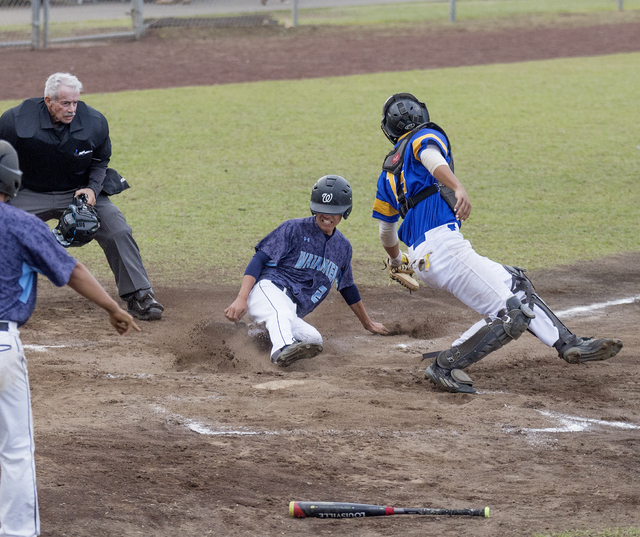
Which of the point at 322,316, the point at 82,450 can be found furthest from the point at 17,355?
the point at 322,316

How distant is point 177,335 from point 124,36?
15.6 meters

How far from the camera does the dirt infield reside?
3.74 m

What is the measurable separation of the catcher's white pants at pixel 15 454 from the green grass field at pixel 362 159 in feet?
14.0

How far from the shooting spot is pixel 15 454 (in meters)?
3.27

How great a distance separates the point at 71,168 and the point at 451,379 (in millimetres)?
3476

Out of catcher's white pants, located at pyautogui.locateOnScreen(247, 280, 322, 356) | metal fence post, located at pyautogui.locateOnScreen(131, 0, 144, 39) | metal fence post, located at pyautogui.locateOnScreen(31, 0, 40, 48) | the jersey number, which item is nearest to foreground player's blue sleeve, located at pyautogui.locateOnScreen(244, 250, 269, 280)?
catcher's white pants, located at pyautogui.locateOnScreen(247, 280, 322, 356)

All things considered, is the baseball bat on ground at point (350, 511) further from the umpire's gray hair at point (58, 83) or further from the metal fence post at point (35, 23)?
the metal fence post at point (35, 23)

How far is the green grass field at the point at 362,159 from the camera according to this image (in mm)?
8539

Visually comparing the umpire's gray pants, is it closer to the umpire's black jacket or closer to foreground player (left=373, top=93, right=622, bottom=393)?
the umpire's black jacket

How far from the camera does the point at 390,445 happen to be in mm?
4387

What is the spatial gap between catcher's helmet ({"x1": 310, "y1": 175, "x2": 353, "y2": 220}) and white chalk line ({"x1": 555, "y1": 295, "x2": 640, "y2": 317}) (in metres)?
2.14

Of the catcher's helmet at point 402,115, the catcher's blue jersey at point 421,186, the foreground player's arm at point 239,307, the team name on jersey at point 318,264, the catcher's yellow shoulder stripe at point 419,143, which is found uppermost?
the catcher's helmet at point 402,115

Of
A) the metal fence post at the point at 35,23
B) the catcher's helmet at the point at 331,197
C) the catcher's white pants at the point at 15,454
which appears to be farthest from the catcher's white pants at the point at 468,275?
the metal fence post at the point at 35,23

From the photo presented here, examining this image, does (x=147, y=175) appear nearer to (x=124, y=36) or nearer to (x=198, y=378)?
(x=198, y=378)
